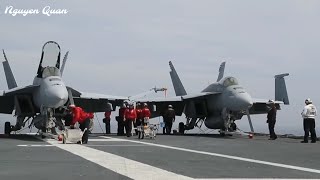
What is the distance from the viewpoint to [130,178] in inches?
302

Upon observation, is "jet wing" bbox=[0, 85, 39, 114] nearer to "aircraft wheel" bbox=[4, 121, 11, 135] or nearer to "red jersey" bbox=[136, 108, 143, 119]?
"aircraft wheel" bbox=[4, 121, 11, 135]

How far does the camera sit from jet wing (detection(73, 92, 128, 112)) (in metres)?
26.1

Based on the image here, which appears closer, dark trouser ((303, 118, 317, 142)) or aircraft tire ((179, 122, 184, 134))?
dark trouser ((303, 118, 317, 142))

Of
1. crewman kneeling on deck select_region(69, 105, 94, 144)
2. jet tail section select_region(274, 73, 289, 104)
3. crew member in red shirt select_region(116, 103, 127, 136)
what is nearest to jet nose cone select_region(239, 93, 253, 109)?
jet tail section select_region(274, 73, 289, 104)

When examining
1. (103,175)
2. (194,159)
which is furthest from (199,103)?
(103,175)

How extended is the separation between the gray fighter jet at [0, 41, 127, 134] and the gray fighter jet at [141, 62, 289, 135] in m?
4.39

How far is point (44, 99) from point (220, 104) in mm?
9604

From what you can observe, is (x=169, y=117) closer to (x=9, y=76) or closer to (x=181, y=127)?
(x=181, y=127)

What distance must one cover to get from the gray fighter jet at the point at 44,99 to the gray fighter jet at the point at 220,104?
439cm

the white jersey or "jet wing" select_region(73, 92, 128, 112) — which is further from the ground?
"jet wing" select_region(73, 92, 128, 112)

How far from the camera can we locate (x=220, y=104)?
83.1ft

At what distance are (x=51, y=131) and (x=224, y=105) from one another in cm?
897

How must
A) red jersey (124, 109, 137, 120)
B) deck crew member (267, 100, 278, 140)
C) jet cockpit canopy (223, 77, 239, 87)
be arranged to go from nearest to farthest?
1. deck crew member (267, 100, 278, 140)
2. red jersey (124, 109, 137, 120)
3. jet cockpit canopy (223, 77, 239, 87)

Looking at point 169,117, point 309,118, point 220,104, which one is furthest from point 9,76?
point 309,118
